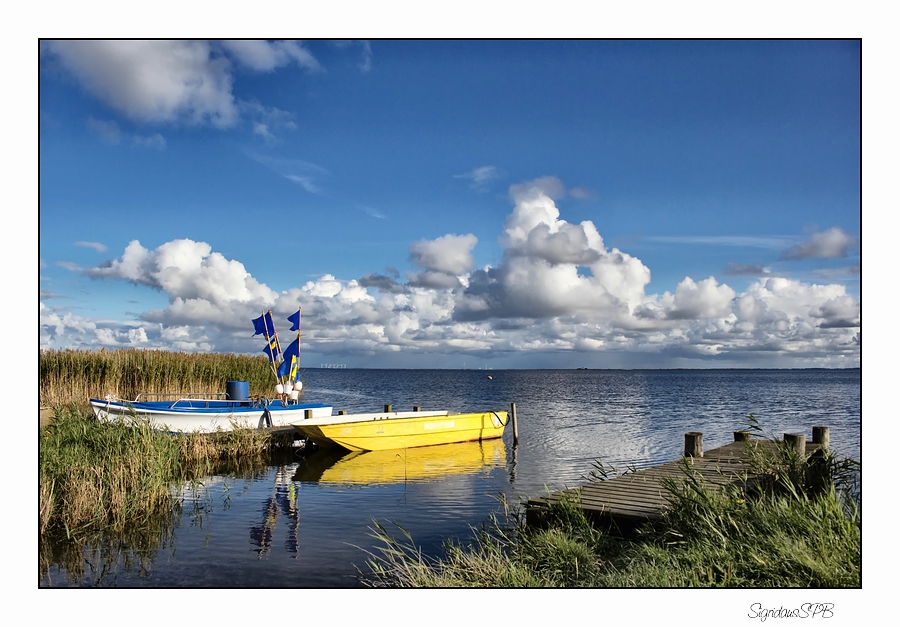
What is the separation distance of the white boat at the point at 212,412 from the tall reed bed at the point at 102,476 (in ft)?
15.7

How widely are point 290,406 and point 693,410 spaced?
30.3 meters

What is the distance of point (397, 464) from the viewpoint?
61.8 feet

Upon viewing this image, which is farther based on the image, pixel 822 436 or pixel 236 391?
pixel 236 391

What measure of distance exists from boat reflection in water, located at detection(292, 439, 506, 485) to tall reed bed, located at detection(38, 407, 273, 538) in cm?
423

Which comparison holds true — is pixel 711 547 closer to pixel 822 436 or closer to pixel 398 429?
pixel 822 436

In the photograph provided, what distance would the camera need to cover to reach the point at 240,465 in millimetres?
17984

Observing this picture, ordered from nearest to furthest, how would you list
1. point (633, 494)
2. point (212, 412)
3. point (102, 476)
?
point (633, 494)
point (102, 476)
point (212, 412)

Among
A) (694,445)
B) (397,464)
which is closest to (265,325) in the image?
(397,464)

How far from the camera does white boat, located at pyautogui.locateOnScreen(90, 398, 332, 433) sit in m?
18.9

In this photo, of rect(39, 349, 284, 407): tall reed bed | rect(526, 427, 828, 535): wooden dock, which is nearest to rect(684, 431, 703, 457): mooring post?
rect(526, 427, 828, 535): wooden dock

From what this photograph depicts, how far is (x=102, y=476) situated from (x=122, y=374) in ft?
48.1
